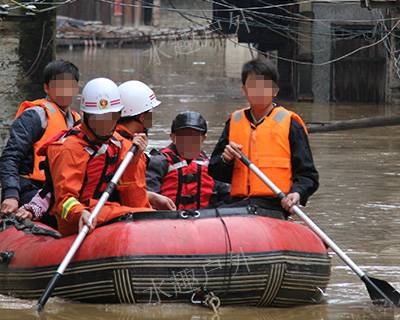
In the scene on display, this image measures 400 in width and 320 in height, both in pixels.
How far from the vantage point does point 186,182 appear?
335 inches

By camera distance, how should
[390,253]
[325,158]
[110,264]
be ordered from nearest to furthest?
1. [110,264]
2. [390,253]
3. [325,158]

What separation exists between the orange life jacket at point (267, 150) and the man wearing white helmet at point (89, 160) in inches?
28.7

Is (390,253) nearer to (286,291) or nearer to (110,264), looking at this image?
(286,291)

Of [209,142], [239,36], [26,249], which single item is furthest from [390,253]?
[239,36]

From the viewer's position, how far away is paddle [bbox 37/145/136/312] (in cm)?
747

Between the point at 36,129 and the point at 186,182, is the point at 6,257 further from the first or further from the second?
the point at 186,182

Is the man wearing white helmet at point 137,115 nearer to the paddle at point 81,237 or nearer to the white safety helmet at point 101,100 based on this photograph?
the white safety helmet at point 101,100

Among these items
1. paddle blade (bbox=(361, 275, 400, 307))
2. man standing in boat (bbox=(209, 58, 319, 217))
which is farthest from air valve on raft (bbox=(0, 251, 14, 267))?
paddle blade (bbox=(361, 275, 400, 307))

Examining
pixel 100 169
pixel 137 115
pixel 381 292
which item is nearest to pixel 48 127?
pixel 137 115

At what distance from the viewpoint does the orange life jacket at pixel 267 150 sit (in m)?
8.06

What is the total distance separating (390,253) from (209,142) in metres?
9.06

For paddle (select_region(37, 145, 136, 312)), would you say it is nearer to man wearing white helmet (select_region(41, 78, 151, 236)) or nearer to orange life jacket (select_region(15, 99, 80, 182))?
man wearing white helmet (select_region(41, 78, 151, 236))

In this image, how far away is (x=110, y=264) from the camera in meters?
7.48

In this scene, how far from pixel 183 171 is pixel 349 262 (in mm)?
1289
